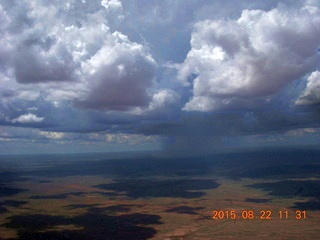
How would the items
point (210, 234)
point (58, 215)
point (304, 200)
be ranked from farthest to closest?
1. point (304, 200)
2. point (58, 215)
3. point (210, 234)

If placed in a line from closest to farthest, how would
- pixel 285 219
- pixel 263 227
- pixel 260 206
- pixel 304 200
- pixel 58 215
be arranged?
1. pixel 263 227
2. pixel 285 219
3. pixel 58 215
4. pixel 260 206
5. pixel 304 200

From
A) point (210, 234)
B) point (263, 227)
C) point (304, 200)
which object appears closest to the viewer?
point (210, 234)

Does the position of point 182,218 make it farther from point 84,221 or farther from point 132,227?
point 84,221

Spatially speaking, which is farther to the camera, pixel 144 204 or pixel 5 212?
pixel 144 204

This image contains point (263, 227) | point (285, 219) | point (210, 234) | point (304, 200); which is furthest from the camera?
point (304, 200)

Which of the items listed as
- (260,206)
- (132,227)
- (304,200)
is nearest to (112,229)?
(132,227)

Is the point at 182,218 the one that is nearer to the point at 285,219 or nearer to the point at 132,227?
the point at 132,227

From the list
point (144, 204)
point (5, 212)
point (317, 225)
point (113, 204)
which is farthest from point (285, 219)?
point (5, 212)

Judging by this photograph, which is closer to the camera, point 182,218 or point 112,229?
point 112,229

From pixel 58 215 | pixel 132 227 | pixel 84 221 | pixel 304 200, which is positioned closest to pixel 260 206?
pixel 304 200
